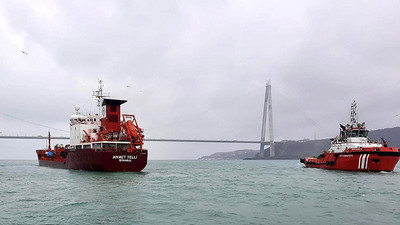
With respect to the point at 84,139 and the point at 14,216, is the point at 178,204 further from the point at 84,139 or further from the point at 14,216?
the point at 84,139

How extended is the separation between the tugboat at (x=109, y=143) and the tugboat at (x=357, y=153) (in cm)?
2966

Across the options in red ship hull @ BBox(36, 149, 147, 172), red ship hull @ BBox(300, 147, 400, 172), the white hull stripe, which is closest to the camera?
red ship hull @ BBox(36, 149, 147, 172)

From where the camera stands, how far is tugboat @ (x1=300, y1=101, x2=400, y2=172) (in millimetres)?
49500

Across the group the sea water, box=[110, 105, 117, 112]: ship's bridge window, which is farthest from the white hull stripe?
box=[110, 105, 117, 112]: ship's bridge window

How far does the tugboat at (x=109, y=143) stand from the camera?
47.1 meters

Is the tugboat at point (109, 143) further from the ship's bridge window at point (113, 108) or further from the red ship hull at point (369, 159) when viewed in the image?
the red ship hull at point (369, 159)

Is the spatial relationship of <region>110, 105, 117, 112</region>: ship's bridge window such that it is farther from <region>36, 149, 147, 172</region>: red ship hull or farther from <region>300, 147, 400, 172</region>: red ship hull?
<region>300, 147, 400, 172</region>: red ship hull

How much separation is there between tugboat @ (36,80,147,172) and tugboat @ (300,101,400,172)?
29.7 meters

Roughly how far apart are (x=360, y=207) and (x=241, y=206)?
23.8 ft

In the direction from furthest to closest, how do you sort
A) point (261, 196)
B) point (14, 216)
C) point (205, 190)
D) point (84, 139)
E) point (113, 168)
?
point (84, 139)
point (113, 168)
point (205, 190)
point (261, 196)
point (14, 216)

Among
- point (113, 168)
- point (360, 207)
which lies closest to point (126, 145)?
point (113, 168)

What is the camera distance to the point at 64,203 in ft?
77.5

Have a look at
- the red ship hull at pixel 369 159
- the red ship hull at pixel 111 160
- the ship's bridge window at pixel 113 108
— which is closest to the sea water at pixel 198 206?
the red ship hull at pixel 111 160

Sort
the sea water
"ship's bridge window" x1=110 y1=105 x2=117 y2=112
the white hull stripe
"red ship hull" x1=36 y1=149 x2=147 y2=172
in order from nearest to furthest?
1. the sea water
2. "red ship hull" x1=36 y1=149 x2=147 y2=172
3. the white hull stripe
4. "ship's bridge window" x1=110 y1=105 x2=117 y2=112
